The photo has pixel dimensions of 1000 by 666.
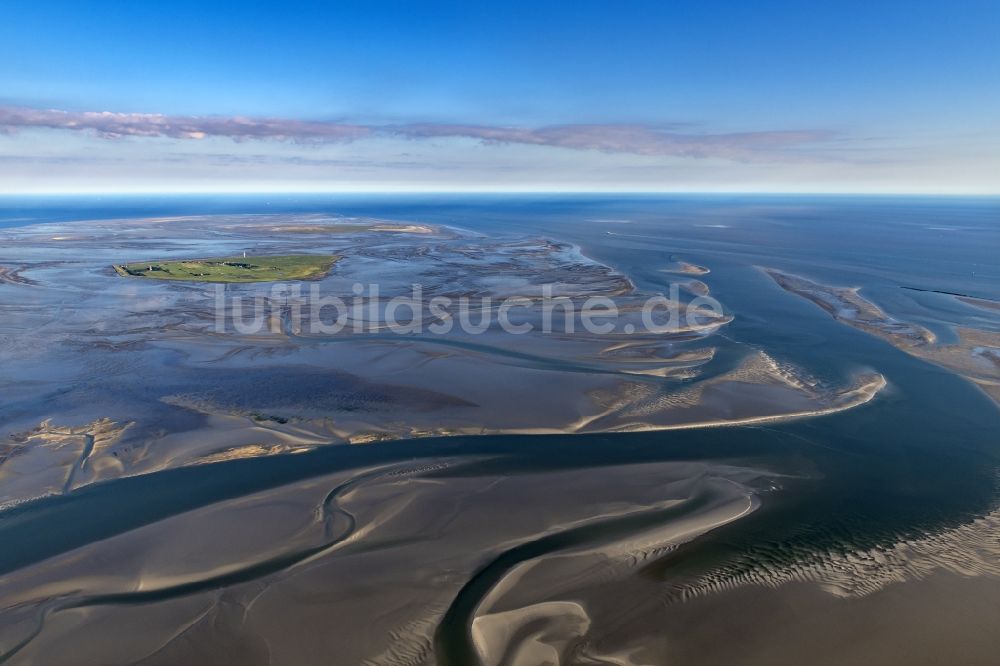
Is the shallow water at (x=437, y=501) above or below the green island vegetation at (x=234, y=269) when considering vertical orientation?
below

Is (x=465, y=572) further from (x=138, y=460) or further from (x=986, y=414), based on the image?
(x=986, y=414)

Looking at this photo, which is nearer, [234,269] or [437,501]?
[437,501]

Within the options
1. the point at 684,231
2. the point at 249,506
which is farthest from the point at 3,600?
the point at 684,231

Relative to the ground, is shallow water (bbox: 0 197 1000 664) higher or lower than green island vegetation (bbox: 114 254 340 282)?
lower

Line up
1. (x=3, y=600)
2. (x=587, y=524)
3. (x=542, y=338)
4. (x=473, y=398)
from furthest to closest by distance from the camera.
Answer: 1. (x=542, y=338)
2. (x=473, y=398)
3. (x=587, y=524)
4. (x=3, y=600)

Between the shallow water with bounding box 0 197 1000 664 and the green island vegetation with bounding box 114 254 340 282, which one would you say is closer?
the shallow water with bounding box 0 197 1000 664

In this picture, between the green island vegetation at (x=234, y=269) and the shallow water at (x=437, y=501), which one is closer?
the shallow water at (x=437, y=501)

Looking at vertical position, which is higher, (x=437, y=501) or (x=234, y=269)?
(x=234, y=269)

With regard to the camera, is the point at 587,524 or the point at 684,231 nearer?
the point at 587,524
